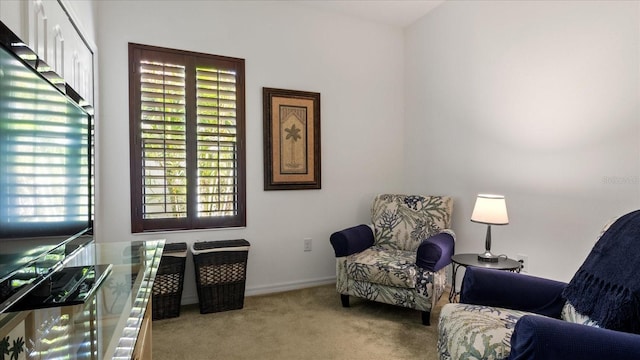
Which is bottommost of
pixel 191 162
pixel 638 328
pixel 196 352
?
pixel 196 352

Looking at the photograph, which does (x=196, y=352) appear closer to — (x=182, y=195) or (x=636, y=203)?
(x=182, y=195)

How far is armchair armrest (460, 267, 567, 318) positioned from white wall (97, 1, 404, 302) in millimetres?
1816

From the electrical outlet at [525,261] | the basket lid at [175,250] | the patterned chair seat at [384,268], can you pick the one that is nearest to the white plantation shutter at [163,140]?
the basket lid at [175,250]

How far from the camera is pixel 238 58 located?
300 cm

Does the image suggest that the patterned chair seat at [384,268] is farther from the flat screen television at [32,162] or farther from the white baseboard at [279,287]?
the flat screen television at [32,162]

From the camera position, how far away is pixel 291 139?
3.22m

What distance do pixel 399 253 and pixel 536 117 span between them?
55.9 inches

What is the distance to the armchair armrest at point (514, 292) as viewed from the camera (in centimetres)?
161

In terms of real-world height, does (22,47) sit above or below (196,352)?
above

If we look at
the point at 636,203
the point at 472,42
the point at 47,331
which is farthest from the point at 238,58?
the point at 636,203

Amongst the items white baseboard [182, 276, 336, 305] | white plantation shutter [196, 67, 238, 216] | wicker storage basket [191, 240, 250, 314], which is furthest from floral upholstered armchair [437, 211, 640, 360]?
white plantation shutter [196, 67, 238, 216]

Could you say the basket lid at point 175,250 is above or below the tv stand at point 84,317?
below

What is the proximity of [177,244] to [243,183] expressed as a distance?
73 centimetres

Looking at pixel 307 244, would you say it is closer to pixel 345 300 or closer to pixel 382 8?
pixel 345 300
